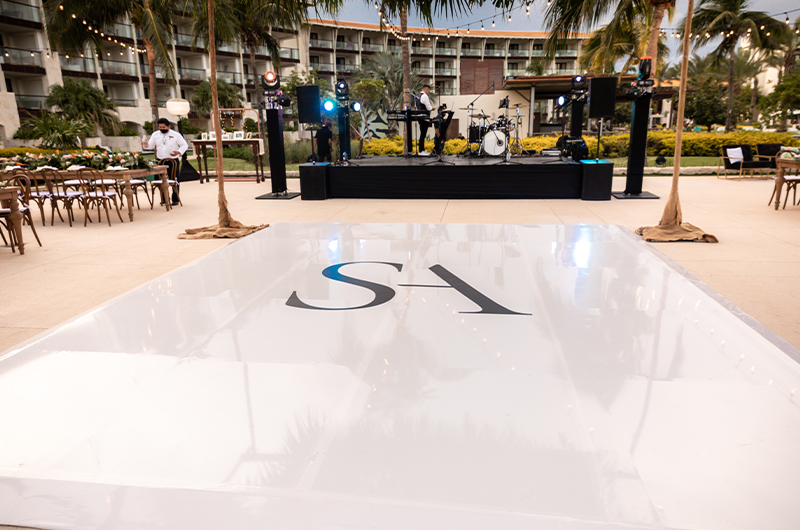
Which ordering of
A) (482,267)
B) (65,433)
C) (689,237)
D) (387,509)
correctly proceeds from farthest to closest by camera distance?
1. (689,237)
2. (482,267)
3. (65,433)
4. (387,509)

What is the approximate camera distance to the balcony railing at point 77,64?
24.0m

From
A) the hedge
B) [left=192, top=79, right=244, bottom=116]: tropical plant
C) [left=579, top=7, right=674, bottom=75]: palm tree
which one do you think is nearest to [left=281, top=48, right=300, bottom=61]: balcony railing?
[left=192, top=79, right=244, bottom=116]: tropical plant

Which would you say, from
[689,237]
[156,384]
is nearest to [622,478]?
[156,384]

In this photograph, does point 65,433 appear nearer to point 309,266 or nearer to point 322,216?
point 309,266

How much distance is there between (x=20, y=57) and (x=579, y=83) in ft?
79.3

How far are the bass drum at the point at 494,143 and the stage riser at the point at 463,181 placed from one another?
88.7 inches

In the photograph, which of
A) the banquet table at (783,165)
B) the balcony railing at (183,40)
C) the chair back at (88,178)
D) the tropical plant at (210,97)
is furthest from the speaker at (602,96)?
the balcony railing at (183,40)

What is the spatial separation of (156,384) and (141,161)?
5981 millimetres

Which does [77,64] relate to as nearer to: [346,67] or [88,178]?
[346,67]

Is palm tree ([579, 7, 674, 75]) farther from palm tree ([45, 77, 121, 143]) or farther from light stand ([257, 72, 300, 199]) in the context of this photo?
palm tree ([45, 77, 121, 143])

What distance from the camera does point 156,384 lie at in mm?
2221

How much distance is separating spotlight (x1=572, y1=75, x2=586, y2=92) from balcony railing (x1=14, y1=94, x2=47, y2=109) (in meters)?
23.1

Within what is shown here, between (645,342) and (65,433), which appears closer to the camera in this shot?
(65,433)

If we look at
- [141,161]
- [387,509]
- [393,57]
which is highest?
[393,57]
